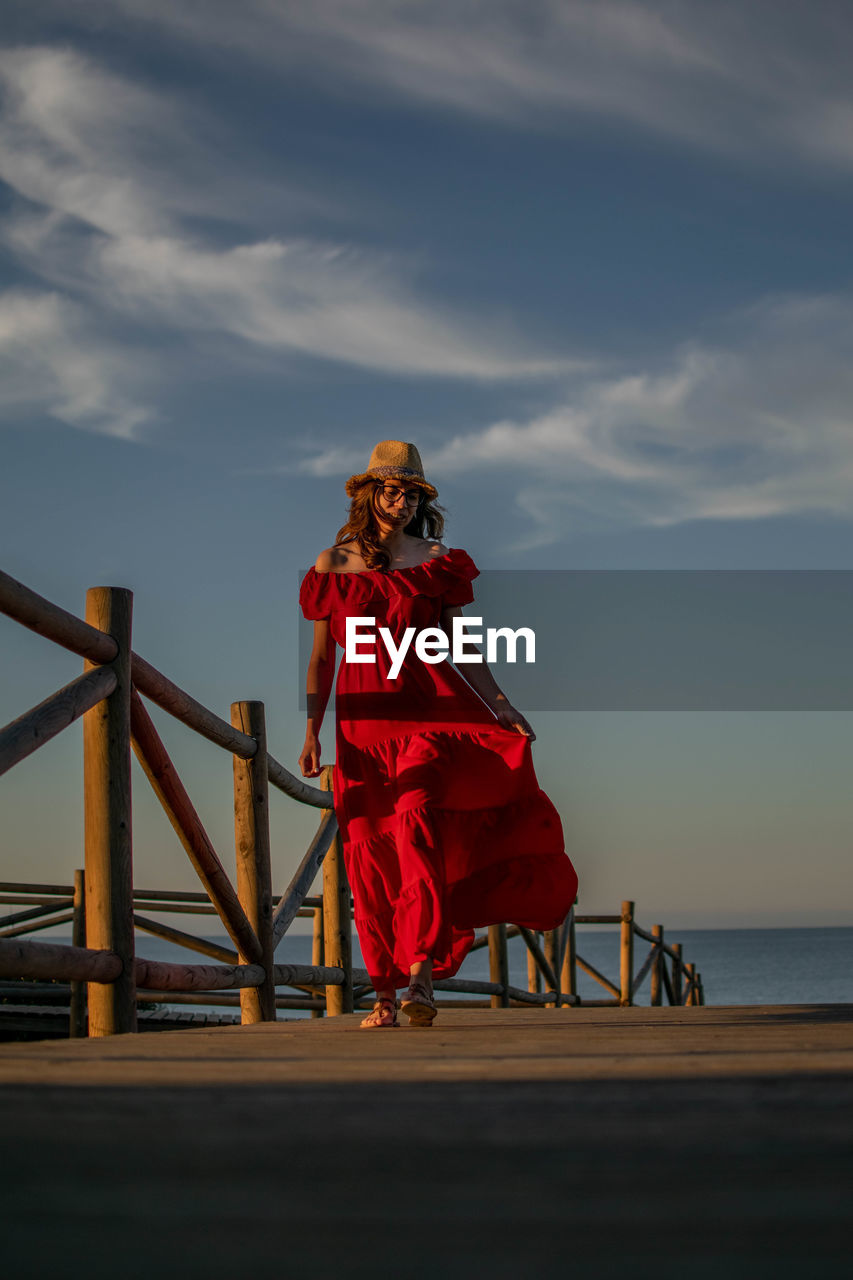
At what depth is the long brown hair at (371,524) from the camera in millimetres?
4051

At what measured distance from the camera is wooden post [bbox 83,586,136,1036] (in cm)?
307

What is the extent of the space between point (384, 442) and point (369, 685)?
0.91 meters

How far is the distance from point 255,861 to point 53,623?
5.94 ft

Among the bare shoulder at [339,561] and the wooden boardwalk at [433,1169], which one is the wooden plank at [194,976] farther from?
the wooden boardwalk at [433,1169]

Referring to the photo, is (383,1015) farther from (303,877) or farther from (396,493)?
(396,493)

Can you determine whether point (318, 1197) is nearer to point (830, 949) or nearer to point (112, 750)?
point (112, 750)

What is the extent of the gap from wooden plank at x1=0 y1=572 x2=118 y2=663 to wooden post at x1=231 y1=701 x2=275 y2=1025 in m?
1.41

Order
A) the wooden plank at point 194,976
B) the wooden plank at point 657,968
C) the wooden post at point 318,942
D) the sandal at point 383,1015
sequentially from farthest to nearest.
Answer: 1. the wooden plank at point 657,968
2. the wooden post at point 318,942
3. the sandal at point 383,1015
4. the wooden plank at point 194,976

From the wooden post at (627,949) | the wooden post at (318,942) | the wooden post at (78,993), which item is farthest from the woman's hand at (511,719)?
the wooden post at (627,949)

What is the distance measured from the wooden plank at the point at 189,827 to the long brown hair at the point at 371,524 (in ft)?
3.29

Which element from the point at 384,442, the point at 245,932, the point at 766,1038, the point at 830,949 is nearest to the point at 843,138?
the point at 384,442

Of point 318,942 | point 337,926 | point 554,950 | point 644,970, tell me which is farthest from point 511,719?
point 644,970

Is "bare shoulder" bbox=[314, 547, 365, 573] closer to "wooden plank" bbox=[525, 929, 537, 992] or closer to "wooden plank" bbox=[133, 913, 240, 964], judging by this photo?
"wooden plank" bbox=[133, 913, 240, 964]

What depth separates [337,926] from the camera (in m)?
5.64
